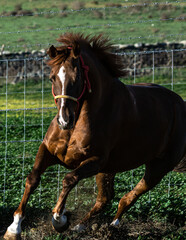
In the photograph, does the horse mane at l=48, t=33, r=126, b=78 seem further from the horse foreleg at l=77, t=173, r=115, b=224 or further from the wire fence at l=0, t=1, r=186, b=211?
the horse foreleg at l=77, t=173, r=115, b=224

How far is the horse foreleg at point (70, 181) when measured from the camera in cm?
420

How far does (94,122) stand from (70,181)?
2.11 ft

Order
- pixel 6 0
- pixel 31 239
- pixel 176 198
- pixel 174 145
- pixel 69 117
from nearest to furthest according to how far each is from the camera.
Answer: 1. pixel 69 117
2. pixel 31 239
3. pixel 174 145
4. pixel 176 198
5. pixel 6 0

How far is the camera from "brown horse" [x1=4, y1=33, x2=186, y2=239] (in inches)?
164

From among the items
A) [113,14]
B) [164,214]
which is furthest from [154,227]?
[113,14]

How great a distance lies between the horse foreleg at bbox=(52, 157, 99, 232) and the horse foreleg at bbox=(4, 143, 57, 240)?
347mm

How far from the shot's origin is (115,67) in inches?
192

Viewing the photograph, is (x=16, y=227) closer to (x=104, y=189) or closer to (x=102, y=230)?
(x=102, y=230)

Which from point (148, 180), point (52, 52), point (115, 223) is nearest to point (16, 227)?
point (115, 223)

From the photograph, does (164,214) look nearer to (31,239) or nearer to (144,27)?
(31,239)

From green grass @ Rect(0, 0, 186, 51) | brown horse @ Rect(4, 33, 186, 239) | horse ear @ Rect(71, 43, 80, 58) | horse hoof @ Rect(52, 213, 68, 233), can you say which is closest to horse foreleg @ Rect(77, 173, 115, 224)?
brown horse @ Rect(4, 33, 186, 239)

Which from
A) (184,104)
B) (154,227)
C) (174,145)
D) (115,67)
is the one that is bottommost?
(154,227)

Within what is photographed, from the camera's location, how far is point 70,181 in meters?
4.20

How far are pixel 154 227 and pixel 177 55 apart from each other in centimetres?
1369
